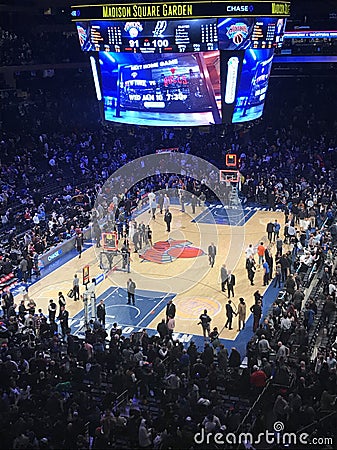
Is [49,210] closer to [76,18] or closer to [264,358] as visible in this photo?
[76,18]

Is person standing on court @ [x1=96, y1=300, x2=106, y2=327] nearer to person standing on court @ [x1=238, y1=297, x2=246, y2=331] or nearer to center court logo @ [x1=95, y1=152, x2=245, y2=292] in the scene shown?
person standing on court @ [x1=238, y1=297, x2=246, y2=331]

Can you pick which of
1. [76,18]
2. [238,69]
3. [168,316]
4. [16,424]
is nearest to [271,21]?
[238,69]

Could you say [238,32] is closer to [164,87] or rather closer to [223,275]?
[164,87]

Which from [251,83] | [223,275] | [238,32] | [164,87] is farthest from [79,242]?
[238,32]

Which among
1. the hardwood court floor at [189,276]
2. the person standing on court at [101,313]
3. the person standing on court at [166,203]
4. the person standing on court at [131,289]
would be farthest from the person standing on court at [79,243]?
the person standing on court at [101,313]

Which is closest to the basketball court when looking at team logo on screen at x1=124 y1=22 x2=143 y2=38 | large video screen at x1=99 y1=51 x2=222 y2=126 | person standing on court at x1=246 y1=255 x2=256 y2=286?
person standing on court at x1=246 y1=255 x2=256 y2=286

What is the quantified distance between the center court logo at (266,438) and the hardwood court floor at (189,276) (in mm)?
7194

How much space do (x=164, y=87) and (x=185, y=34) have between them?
2.69 meters

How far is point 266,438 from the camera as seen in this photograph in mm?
13438

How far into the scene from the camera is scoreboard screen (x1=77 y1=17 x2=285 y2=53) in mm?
27750

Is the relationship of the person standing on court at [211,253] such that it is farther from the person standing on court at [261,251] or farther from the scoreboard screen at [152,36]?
the scoreboard screen at [152,36]

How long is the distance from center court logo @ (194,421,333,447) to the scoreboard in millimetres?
18420

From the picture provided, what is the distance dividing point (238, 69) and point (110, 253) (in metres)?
9.87

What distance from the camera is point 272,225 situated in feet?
90.7
